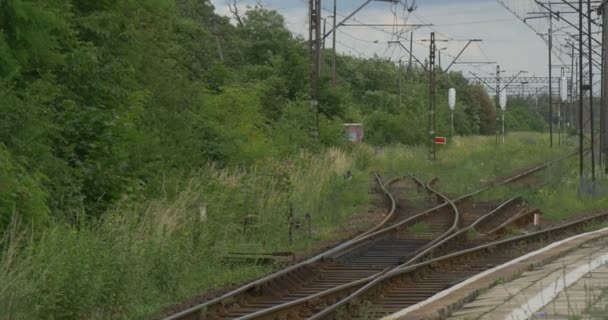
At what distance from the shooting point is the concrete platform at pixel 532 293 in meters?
11.7

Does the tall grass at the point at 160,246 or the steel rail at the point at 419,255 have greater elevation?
the tall grass at the point at 160,246

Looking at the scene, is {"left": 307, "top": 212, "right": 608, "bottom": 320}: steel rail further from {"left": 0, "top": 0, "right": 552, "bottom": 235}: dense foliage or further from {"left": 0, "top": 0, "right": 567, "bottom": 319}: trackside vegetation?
{"left": 0, "top": 0, "right": 552, "bottom": 235}: dense foliage

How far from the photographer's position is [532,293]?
13.3 metres

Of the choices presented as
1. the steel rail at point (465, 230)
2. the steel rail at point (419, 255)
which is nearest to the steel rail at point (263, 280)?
the steel rail at point (419, 255)

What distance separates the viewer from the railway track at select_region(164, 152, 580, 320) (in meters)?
14.0

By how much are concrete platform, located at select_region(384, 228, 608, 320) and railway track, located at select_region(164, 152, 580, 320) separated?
49.7 inches

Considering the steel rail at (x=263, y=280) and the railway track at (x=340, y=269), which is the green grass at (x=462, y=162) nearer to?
the railway track at (x=340, y=269)

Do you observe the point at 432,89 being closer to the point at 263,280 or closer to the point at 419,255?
the point at 419,255

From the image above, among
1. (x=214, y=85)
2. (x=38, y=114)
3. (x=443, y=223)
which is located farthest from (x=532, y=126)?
(x=38, y=114)

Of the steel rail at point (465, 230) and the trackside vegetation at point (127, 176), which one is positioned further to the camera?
the steel rail at point (465, 230)

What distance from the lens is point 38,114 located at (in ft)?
56.0

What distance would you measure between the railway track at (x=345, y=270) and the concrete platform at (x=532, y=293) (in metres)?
1.26

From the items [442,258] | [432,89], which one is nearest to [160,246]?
[442,258]

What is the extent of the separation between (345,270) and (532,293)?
Result: 18.2 feet
